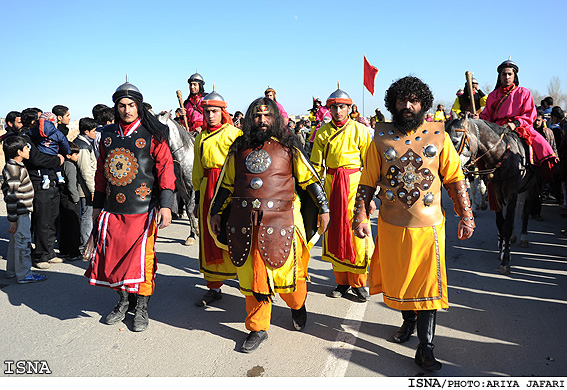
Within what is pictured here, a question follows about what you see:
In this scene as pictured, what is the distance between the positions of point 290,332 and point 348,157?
72.7 inches

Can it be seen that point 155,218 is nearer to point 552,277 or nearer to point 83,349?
point 83,349

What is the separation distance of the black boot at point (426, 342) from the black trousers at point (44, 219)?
497 cm

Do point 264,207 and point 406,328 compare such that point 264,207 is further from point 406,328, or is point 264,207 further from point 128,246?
point 406,328

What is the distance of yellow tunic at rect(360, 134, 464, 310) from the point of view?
296 centimetres

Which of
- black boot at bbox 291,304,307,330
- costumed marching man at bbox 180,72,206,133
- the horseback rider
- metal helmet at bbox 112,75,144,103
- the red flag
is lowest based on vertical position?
black boot at bbox 291,304,307,330

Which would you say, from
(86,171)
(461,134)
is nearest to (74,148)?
(86,171)

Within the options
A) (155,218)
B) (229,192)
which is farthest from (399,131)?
(155,218)

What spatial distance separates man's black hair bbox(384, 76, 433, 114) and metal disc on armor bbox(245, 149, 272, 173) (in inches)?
40.5

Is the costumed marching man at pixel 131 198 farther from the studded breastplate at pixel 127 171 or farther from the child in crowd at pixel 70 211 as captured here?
the child in crowd at pixel 70 211

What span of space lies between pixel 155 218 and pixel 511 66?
16.7 ft

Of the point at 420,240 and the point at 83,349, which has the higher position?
the point at 420,240

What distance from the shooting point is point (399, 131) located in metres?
3.06

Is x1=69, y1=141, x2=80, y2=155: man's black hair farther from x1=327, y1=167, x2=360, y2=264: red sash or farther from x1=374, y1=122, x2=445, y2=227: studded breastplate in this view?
x1=374, y1=122, x2=445, y2=227: studded breastplate

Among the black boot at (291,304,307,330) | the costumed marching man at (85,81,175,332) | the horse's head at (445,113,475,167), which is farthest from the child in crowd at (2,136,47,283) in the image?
the horse's head at (445,113,475,167)
